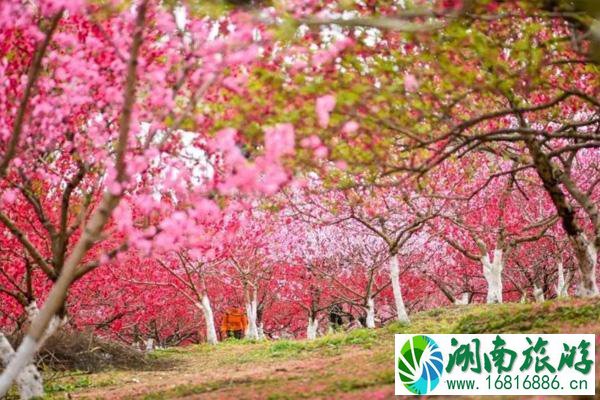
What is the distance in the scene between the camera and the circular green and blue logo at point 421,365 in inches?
352

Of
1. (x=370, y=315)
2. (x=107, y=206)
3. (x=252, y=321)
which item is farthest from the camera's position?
(x=252, y=321)

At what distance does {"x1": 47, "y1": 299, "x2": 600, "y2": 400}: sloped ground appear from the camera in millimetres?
10672

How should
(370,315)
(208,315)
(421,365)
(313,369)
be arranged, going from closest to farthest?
1. (421,365)
2. (313,369)
3. (370,315)
4. (208,315)

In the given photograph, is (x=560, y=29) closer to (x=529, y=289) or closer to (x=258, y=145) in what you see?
(x=258, y=145)

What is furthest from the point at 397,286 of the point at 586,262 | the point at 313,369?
the point at 313,369

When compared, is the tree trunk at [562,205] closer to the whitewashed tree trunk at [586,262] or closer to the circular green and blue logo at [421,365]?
the whitewashed tree trunk at [586,262]

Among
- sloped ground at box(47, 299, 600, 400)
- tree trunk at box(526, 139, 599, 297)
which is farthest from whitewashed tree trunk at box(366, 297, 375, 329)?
tree trunk at box(526, 139, 599, 297)

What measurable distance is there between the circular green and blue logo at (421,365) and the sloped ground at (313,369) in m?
0.34

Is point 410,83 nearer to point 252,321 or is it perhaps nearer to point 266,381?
point 266,381

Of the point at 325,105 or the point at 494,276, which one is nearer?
the point at 325,105

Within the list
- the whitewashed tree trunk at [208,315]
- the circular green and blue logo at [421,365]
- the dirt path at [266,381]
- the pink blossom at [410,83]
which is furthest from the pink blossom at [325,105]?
the whitewashed tree trunk at [208,315]

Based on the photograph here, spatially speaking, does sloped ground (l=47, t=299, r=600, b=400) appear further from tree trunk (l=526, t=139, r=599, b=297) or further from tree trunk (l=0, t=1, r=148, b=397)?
tree trunk (l=0, t=1, r=148, b=397)

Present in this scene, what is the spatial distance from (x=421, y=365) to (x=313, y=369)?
4.85 metres

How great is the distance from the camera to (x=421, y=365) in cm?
912
